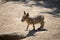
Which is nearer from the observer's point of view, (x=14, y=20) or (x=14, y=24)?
(x=14, y=24)

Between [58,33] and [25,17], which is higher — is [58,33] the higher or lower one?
the lower one

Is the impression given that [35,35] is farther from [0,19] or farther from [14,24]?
[0,19]

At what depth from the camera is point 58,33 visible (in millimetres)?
7027

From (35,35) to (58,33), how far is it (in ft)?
2.83

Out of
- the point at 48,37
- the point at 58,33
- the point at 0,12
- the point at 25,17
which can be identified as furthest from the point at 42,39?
the point at 0,12

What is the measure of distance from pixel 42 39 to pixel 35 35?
534 millimetres

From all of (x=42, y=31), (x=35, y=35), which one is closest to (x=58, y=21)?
(x=42, y=31)

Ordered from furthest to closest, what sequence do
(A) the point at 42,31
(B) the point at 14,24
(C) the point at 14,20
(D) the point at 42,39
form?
1. (C) the point at 14,20
2. (B) the point at 14,24
3. (A) the point at 42,31
4. (D) the point at 42,39

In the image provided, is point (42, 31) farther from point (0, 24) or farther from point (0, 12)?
point (0, 12)

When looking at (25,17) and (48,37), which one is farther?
(25,17)

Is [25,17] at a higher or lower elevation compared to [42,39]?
higher

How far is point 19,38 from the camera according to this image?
7.28 meters

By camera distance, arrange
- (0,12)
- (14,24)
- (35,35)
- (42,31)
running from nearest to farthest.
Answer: (35,35) → (42,31) → (14,24) → (0,12)

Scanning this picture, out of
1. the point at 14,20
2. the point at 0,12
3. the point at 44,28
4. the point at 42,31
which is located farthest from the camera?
the point at 0,12
